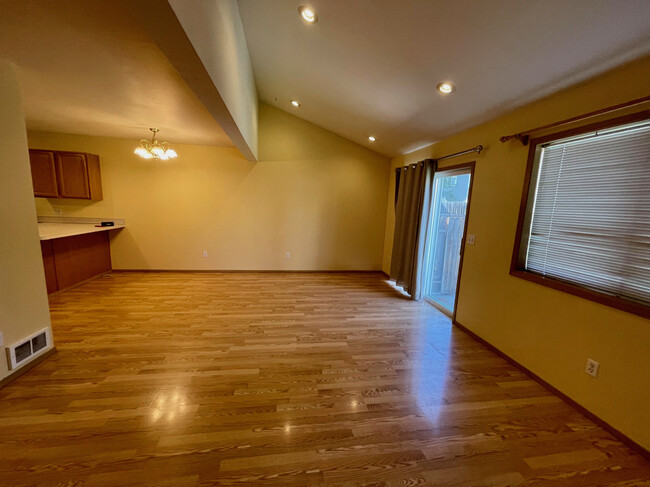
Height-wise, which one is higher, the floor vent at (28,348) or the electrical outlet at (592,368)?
the electrical outlet at (592,368)

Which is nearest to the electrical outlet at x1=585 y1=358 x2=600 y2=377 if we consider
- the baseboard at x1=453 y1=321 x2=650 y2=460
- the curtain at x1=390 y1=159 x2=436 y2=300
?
the baseboard at x1=453 y1=321 x2=650 y2=460

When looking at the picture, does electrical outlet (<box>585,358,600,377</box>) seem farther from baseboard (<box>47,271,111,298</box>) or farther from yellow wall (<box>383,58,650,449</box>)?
baseboard (<box>47,271,111,298</box>)

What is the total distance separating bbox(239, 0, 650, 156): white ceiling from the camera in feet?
4.63

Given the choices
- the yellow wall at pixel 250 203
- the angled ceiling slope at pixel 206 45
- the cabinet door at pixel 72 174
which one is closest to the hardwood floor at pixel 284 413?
the yellow wall at pixel 250 203

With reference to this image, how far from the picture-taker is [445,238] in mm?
3732

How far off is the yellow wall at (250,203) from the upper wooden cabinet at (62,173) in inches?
10.9

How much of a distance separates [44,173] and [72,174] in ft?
1.14

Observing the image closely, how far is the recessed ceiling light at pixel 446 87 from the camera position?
221 cm

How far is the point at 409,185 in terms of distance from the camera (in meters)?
3.95

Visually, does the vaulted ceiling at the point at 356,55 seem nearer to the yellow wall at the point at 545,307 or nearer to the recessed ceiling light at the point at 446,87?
the recessed ceiling light at the point at 446,87

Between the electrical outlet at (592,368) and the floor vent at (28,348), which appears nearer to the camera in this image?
the electrical outlet at (592,368)

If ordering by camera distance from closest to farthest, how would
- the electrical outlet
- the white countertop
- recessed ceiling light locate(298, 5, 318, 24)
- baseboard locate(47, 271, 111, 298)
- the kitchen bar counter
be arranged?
1. the electrical outlet
2. recessed ceiling light locate(298, 5, 318, 24)
3. the white countertop
4. the kitchen bar counter
5. baseboard locate(47, 271, 111, 298)

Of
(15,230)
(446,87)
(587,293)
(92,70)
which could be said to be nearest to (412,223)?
(446,87)

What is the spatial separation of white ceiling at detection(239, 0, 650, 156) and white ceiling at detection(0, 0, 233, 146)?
3.43ft
